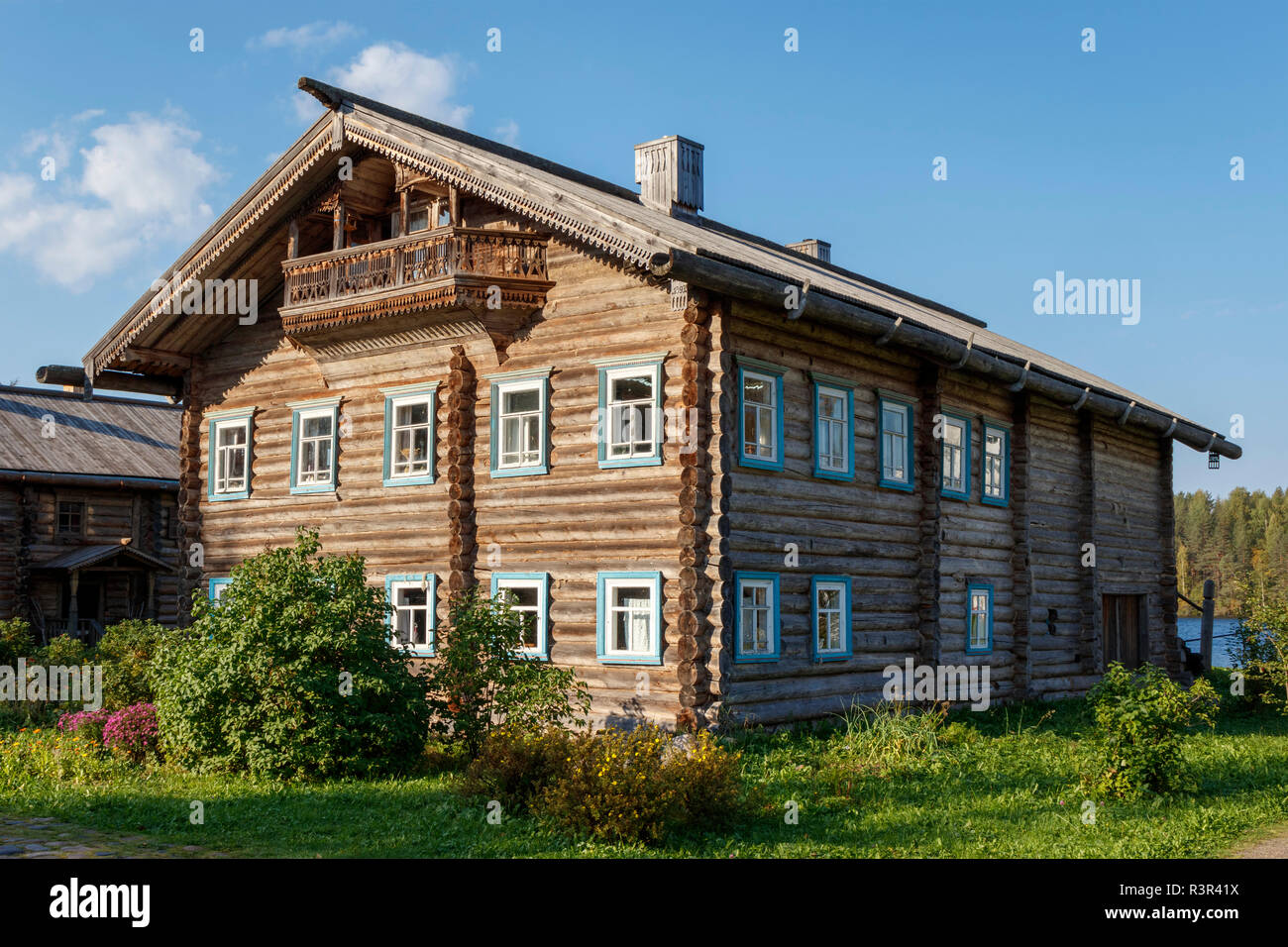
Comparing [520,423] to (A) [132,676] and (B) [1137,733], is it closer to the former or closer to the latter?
(A) [132,676]

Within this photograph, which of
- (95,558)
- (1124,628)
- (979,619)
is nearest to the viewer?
(979,619)

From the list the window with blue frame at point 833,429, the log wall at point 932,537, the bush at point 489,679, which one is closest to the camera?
the bush at point 489,679

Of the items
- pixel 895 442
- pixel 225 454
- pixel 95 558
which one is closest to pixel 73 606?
pixel 95 558

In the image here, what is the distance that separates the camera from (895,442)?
21328 mm

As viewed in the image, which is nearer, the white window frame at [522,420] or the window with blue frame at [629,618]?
the window with blue frame at [629,618]

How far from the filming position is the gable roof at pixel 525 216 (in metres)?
16.8

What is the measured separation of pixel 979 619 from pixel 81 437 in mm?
27355

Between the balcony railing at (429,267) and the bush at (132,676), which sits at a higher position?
the balcony railing at (429,267)

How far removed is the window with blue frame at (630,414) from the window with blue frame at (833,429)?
3.10 m

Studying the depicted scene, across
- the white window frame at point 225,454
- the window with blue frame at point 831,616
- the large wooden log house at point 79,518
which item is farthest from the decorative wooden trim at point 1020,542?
the large wooden log house at point 79,518

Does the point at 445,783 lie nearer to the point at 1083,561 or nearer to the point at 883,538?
the point at 883,538

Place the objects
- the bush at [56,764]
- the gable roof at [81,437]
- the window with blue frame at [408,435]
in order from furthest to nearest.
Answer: the gable roof at [81,437], the window with blue frame at [408,435], the bush at [56,764]

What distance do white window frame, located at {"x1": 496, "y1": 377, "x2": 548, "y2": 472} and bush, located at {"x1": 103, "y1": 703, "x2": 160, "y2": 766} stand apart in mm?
Answer: 6609

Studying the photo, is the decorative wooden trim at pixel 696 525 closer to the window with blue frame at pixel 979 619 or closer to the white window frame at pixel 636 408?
the white window frame at pixel 636 408
